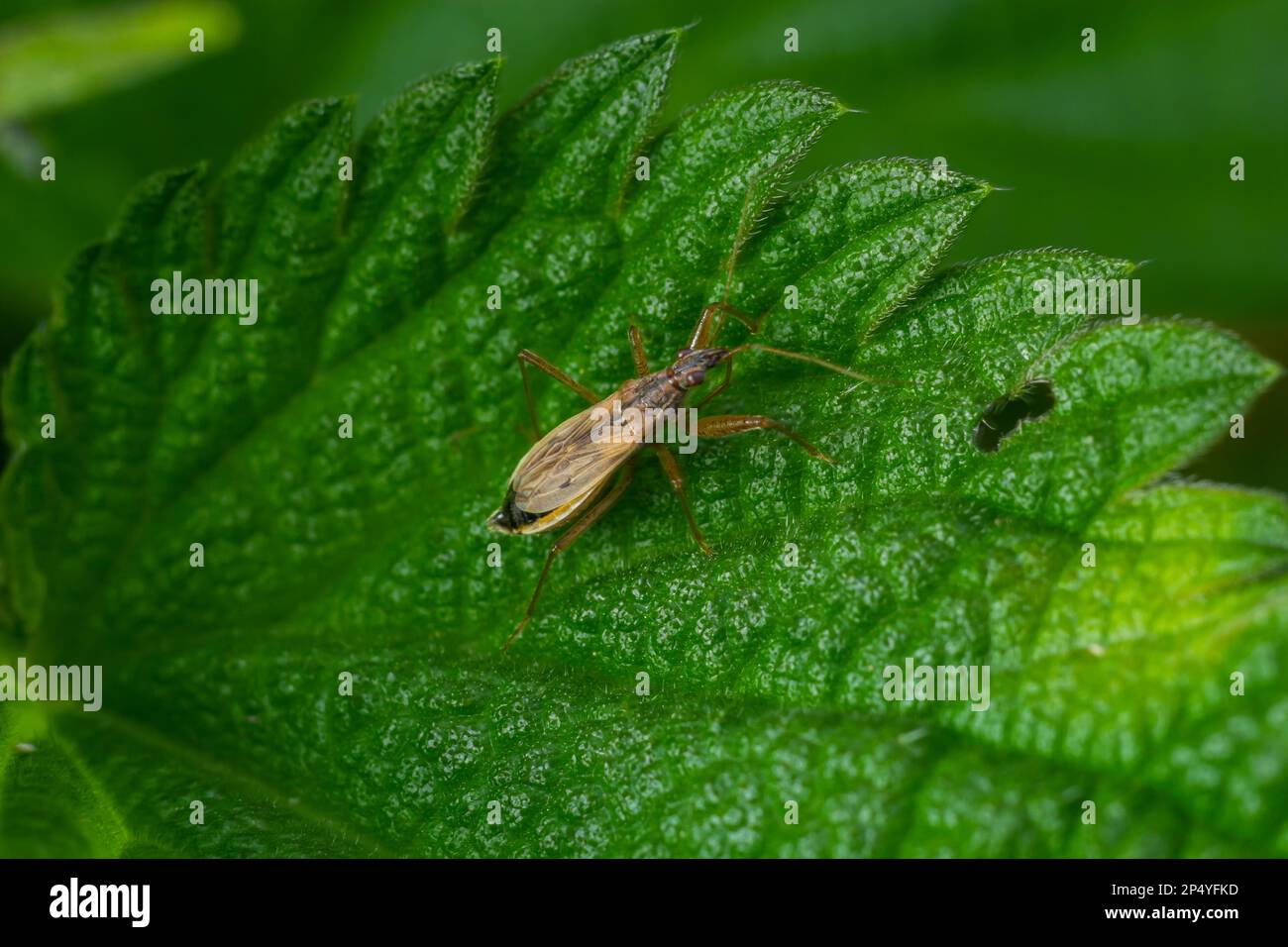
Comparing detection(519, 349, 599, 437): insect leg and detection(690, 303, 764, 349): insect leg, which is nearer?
detection(690, 303, 764, 349): insect leg

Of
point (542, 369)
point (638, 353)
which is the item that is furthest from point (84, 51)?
point (638, 353)

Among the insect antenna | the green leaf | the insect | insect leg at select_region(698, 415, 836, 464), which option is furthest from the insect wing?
the green leaf

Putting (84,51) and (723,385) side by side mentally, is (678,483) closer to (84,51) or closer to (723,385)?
(723,385)

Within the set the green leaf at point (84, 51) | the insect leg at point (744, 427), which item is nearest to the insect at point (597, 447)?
the insect leg at point (744, 427)

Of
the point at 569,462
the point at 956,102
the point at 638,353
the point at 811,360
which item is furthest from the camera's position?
the point at 956,102

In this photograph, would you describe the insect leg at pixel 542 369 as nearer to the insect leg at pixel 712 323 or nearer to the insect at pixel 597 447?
the insect at pixel 597 447

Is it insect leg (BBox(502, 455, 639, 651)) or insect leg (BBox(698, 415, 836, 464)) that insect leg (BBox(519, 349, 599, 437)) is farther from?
insect leg (BBox(698, 415, 836, 464))
